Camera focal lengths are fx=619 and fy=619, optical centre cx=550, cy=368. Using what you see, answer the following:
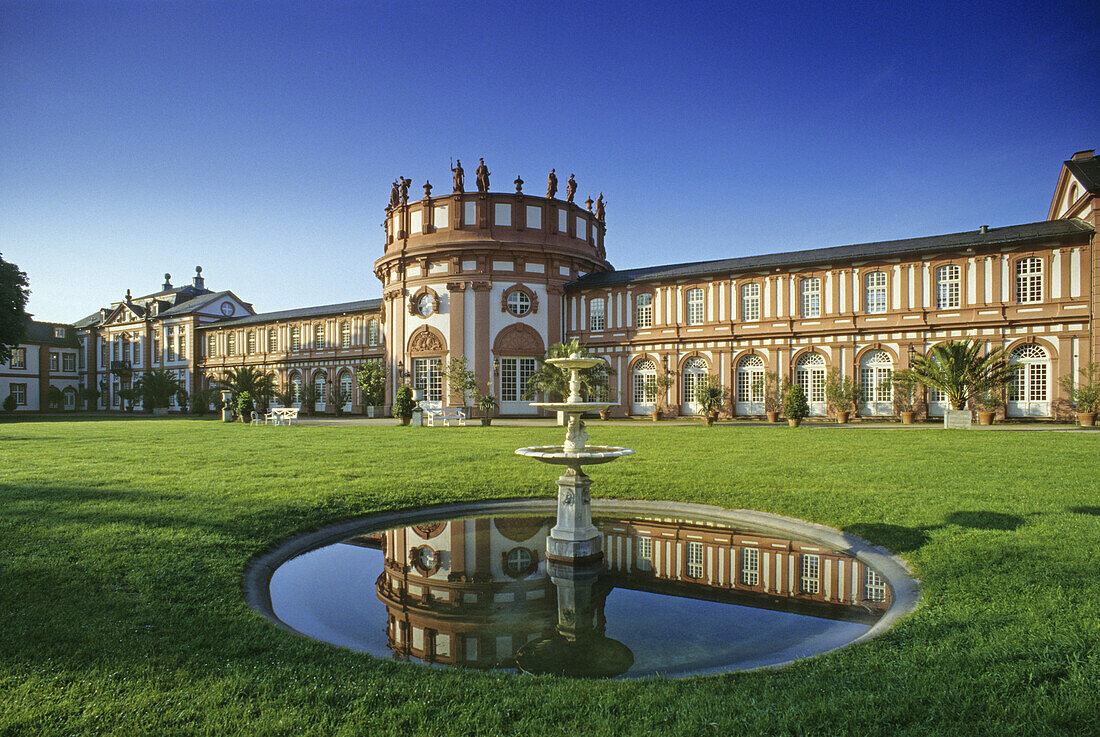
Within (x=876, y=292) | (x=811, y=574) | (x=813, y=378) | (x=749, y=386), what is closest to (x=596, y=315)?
(x=749, y=386)

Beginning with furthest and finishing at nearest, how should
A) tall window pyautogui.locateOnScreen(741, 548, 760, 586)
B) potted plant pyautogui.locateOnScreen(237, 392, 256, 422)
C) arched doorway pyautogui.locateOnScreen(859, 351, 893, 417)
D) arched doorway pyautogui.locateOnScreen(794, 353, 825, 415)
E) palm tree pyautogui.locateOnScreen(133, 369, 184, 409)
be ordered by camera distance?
palm tree pyautogui.locateOnScreen(133, 369, 184, 409), potted plant pyautogui.locateOnScreen(237, 392, 256, 422), arched doorway pyautogui.locateOnScreen(794, 353, 825, 415), arched doorway pyautogui.locateOnScreen(859, 351, 893, 417), tall window pyautogui.locateOnScreen(741, 548, 760, 586)

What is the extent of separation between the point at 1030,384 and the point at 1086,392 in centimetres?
256

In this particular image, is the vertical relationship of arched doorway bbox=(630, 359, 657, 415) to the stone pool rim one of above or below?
above

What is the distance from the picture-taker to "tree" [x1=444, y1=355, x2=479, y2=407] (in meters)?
31.0

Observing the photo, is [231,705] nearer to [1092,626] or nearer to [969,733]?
[969,733]

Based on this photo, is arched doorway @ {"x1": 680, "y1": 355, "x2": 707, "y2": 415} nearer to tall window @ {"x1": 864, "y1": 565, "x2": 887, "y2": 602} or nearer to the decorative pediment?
the decorative pediment

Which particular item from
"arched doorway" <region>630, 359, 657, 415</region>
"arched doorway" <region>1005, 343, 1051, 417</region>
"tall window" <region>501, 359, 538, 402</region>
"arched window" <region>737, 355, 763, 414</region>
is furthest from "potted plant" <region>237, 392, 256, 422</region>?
"arched doorway" <region>1005, 343, 1051, 417</region>

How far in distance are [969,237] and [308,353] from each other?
136 ft

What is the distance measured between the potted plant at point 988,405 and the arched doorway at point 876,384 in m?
3.43

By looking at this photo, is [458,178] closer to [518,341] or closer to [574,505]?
[518,341]

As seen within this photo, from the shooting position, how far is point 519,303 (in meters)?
34.1

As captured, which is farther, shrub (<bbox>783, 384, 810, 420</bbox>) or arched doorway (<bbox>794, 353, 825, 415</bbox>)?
arched doorway (<bbox>794, 353, 825, 415</bbox>)

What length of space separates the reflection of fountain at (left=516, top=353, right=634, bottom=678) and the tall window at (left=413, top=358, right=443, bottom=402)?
26.2m

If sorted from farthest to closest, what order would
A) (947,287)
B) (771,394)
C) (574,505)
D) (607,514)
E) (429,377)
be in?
(429,377) → (771,394) → (947,287) → (607,514) → (574,505)
